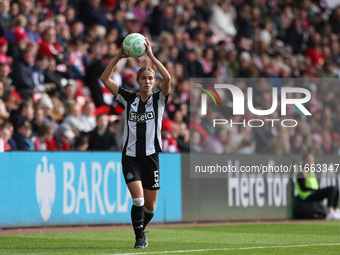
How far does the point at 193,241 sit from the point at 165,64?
26.6 ft

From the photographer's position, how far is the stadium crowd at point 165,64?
1496 cm

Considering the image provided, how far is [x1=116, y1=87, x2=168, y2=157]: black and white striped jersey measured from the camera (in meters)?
9.73

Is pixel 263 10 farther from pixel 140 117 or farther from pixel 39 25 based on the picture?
pixel 140 117

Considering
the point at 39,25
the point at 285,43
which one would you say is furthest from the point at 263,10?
the point at 39,25

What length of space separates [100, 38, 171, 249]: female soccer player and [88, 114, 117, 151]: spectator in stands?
5030 mm

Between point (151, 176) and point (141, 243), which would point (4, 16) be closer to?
point (151, 176)

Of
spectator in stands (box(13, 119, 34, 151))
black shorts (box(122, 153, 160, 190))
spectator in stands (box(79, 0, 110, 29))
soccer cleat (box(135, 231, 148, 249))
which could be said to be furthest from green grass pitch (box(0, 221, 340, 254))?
spectator in stands (box(79, 0, 110, 29))

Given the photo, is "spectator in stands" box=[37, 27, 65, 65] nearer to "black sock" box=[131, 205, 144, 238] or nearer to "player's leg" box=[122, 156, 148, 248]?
"player's leg" box=[122, 156, 148, 248]

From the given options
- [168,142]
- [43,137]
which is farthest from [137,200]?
[168,142]

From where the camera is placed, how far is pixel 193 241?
36.1 feet

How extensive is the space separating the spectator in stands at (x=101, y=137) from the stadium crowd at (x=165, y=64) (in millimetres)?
19

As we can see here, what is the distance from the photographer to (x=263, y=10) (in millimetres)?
26234

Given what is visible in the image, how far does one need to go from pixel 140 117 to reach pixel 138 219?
1.27m

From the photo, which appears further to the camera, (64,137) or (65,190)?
(64,137)
